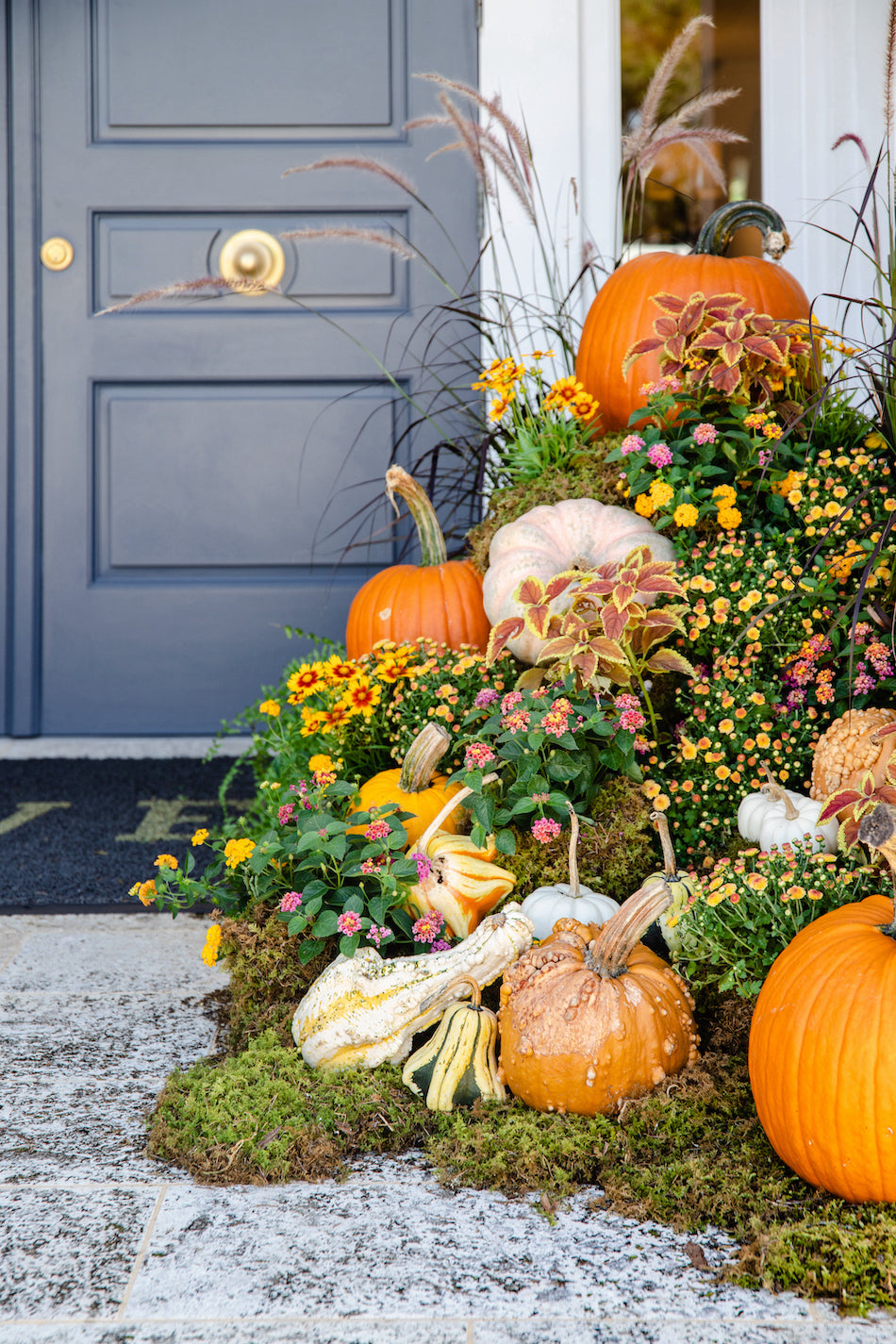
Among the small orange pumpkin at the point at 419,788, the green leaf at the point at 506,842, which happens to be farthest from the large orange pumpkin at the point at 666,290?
the green leaf at the point at 506,842

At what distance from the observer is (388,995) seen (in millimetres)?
1335

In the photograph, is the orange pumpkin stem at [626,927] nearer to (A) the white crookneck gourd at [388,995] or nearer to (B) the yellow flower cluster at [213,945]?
(A) the white crookneck gourd at [388,995]

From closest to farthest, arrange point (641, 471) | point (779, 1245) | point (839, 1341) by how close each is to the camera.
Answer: point (839, 1341)
point (779, 1245)
point (641, 471)

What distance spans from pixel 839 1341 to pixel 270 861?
0.89m

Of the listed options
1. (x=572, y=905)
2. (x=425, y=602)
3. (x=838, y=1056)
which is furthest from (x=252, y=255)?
(x=838, y=1056)

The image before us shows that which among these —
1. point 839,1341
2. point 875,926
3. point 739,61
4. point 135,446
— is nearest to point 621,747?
point 875,926

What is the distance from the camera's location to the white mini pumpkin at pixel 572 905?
1.45 meters

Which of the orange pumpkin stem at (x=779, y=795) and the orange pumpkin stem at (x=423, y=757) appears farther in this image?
the orange pumpkin stem at (x=423, y=757)

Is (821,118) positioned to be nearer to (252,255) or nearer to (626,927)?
(252,255)

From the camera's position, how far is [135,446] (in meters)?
3.12

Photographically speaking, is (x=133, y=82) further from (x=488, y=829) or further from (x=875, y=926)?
(x=875, y=926)

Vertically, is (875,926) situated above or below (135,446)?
below

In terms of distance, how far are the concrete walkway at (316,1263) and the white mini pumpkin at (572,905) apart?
37 centimetres

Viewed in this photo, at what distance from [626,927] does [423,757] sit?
0.49m
